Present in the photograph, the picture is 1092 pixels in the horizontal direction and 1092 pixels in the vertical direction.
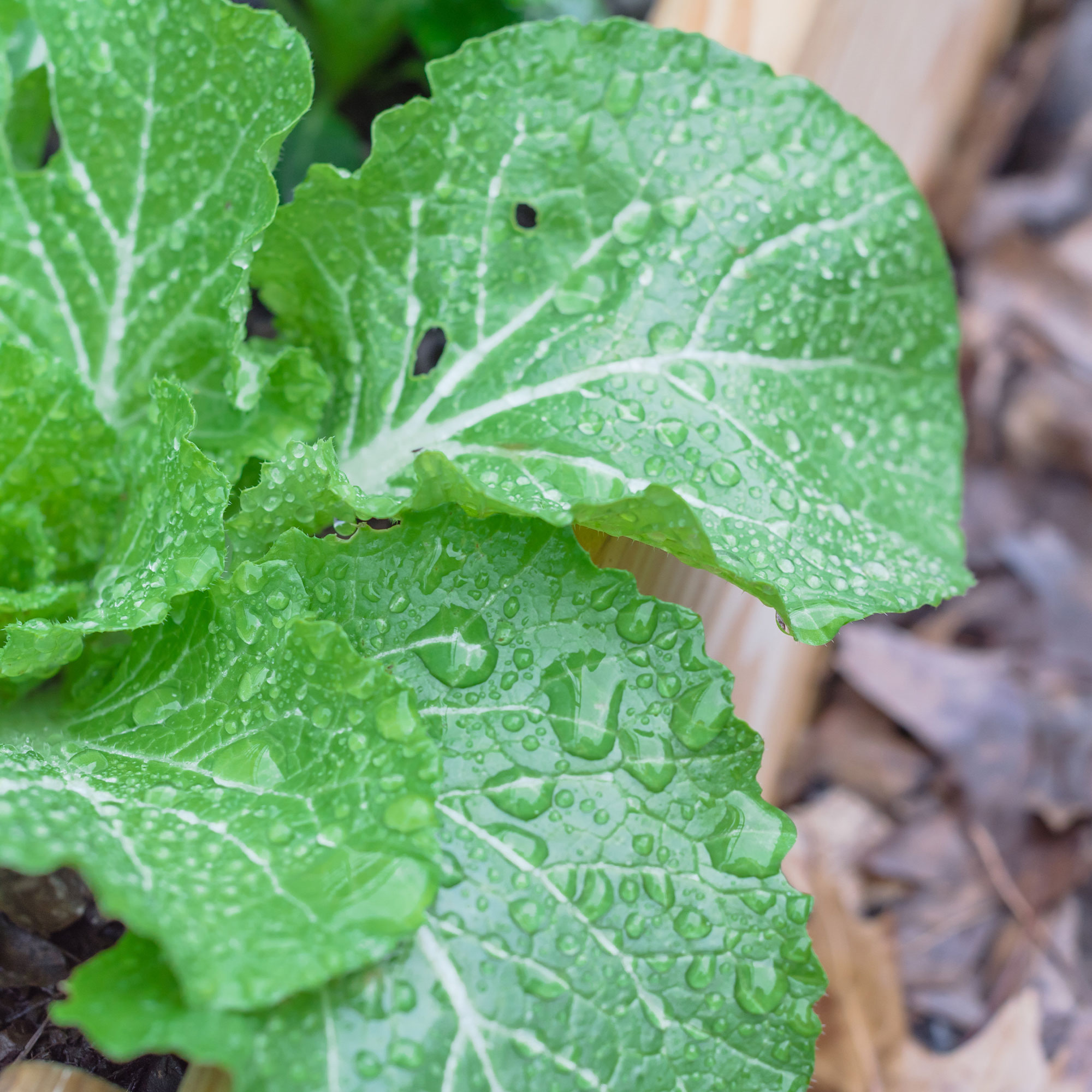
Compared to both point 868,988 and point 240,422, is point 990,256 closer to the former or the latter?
point 868,988

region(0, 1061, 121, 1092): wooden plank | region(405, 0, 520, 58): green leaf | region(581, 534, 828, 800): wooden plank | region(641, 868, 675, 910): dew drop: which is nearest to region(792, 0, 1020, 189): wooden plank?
region(405, 0, 520, 58): green leaf

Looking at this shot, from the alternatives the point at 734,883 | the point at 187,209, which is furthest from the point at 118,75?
the point at 734,883

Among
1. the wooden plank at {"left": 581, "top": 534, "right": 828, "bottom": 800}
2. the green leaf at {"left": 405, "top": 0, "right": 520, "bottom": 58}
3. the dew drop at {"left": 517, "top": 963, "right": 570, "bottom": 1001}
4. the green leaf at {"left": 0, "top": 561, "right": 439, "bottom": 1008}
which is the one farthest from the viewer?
the green leaf at {"left": 405, "top": 0, "right": 520, "bottom": 58}

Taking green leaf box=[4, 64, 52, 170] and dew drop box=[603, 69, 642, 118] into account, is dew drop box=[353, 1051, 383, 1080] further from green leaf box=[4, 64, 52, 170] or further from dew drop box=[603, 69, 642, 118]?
green leaf box=[4, 64, 52, 170]

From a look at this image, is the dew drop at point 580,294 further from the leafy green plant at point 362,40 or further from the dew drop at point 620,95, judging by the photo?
the leafy green plant at point 362,40

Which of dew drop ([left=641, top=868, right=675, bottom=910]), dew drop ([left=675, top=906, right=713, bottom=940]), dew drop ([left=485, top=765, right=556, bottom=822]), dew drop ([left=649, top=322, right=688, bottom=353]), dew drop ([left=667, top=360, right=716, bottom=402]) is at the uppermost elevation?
dew drop ([left=649, top=322, right=688, bottom=353])

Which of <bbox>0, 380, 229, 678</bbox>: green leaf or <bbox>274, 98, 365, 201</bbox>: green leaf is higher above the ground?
<bbox>274, 98, 365, 201</bbox>: green leaf

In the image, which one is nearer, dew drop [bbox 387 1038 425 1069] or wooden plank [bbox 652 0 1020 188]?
dew drop [bbox 387 1038 425 1069]

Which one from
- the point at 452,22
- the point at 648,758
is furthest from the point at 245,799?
the point at 452,22
